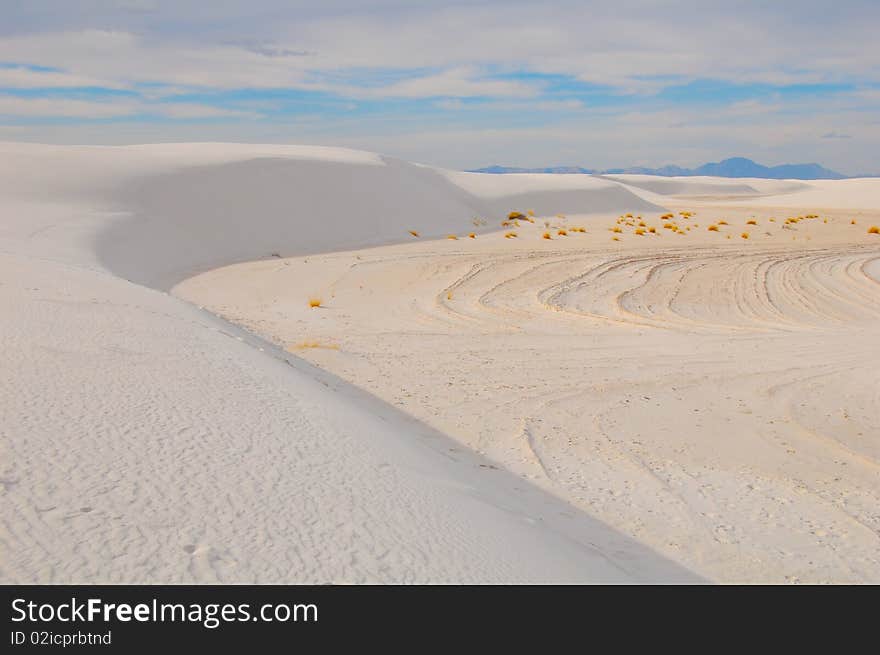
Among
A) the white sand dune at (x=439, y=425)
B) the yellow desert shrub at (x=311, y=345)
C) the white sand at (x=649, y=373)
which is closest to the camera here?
the white sand dune at (x=439, y=425)

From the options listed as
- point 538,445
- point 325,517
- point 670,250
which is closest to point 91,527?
point 325,517

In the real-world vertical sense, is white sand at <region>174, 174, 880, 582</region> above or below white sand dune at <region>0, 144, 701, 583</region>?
below

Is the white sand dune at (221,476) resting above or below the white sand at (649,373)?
above

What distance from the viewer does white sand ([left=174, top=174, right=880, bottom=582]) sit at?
17.8 feet

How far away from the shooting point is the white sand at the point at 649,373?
5.42 meters

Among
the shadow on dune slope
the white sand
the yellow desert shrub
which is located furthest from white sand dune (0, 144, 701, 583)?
the shadow on dune slope

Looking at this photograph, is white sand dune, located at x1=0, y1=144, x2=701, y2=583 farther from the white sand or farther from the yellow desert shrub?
the white sand

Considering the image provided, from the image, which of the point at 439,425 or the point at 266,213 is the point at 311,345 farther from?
the point at 266,213

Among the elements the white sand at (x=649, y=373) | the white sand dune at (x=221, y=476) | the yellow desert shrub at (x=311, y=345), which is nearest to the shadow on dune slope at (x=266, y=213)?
the white sand at (x=649, y=373)

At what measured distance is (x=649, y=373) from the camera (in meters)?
9.20
